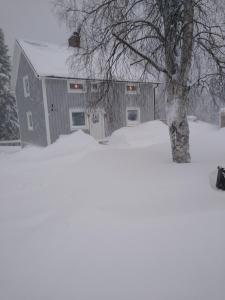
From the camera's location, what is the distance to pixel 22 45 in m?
14.7

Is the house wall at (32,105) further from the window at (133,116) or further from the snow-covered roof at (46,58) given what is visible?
the window at (133,116)

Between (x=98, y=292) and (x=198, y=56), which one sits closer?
(x=98, y=292)

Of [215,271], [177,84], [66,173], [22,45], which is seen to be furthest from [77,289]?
[22,45]

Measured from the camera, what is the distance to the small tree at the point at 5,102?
21.8 metres

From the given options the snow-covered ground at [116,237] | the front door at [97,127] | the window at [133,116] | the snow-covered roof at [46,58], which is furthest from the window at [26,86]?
the snow-covered ground at [116,237]

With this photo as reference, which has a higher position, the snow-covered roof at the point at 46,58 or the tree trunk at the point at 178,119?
the snow-covered roof at the point at 46,58

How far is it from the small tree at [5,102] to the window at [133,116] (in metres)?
14.0

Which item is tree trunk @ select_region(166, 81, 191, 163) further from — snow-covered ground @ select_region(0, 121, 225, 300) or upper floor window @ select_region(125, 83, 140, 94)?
upper floor window @ select_region(125, 83, 140, 94)

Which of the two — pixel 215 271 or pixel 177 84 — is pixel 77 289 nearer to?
pixel 215 271

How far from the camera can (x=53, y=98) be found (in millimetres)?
13820

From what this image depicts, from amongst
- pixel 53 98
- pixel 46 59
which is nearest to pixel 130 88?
pixel 53 98

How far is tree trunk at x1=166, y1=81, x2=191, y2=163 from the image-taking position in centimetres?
624

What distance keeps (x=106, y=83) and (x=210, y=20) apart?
3.51 m

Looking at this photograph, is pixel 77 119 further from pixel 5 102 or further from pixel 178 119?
pixel 5 102
